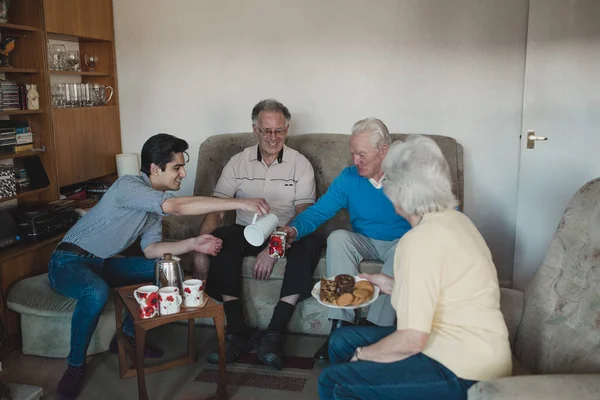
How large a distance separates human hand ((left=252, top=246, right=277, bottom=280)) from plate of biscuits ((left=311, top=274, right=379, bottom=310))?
0.59 m

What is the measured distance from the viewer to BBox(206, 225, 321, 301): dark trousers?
8.84ft

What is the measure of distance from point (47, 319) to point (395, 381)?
176cm

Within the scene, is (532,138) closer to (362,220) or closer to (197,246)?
(362,220)

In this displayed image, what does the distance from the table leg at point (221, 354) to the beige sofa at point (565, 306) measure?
1.01m

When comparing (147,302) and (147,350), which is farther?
(147,350)

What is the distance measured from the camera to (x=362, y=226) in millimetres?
2793

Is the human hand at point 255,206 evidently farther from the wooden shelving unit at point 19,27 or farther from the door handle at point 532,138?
the door handle at point 532,138

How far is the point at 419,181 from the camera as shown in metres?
1.58

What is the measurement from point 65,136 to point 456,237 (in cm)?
266

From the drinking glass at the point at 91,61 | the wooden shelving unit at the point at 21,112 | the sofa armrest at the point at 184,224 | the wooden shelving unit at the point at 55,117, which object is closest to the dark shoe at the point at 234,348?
the sofa armrest at the point at 184,224

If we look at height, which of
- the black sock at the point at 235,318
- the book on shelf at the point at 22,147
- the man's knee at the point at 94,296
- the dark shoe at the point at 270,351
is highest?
the book on shelf at the point at 22,147

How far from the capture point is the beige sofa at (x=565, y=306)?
1.68 metres

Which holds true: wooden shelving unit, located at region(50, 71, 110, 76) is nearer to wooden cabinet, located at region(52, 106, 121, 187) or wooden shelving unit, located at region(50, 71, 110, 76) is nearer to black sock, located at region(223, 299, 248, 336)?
wooden cabinet, located at region(52, 106, 121, 187)

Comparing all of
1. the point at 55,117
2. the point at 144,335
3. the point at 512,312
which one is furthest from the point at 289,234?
the point at 55,117
